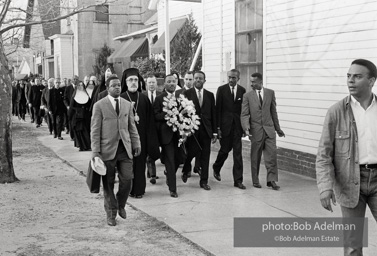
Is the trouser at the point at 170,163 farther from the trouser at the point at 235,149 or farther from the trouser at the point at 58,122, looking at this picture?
the trouser at the point at 58,122

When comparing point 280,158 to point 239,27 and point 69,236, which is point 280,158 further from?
point 69,236

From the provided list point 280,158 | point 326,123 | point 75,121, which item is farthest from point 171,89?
point 75,121

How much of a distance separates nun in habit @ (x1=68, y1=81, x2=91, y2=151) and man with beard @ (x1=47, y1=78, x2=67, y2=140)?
308cm

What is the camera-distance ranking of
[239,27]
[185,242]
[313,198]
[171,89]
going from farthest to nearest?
[239,27] → [171,89] → [313,198] → [185,242]

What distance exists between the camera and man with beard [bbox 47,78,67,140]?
1759cm

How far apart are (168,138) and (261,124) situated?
5.42ft

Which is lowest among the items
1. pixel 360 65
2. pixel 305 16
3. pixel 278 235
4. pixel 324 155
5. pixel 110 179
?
pixel 278 235

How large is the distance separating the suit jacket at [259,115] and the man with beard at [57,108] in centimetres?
985

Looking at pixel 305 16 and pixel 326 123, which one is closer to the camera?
pixel 326 123

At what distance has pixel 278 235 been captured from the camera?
6598 millimetres

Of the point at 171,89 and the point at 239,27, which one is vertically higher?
the point at 239,27

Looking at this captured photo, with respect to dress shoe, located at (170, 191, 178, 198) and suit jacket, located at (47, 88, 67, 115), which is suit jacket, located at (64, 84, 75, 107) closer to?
suit jacket, located at (47, 88, 67, 115)

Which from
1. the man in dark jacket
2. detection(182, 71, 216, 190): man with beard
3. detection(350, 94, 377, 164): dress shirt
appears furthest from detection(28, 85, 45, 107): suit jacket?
detection(350, 94, 377, 164): dress shirt

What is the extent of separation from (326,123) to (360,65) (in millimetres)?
550
